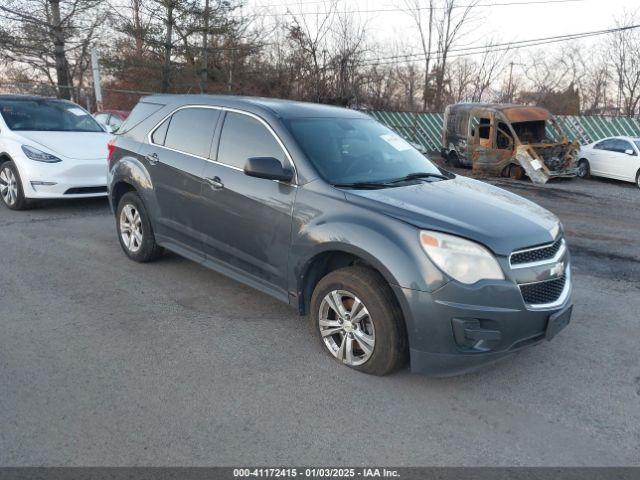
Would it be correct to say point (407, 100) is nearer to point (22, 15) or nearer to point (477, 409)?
point (22, 15)

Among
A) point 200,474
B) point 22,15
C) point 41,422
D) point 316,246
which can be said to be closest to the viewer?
point 200,474

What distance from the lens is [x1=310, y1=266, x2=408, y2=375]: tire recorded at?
334 cm

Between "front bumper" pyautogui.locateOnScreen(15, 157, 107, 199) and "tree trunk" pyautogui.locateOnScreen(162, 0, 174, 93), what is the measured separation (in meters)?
19.2

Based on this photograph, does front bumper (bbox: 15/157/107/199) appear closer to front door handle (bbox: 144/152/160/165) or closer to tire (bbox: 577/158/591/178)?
front door handle (bbox: 144/152/160/165)

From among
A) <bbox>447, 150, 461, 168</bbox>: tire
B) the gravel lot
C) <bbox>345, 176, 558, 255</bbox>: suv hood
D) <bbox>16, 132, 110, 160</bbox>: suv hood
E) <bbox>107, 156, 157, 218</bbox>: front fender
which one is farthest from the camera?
<bbox>447, 150, 461, 168</bbox>: tire

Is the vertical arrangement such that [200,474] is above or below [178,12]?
below

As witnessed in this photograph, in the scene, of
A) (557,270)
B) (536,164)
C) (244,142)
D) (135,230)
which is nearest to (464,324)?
(557,270)

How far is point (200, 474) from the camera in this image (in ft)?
8.53

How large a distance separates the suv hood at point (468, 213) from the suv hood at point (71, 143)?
579 cm

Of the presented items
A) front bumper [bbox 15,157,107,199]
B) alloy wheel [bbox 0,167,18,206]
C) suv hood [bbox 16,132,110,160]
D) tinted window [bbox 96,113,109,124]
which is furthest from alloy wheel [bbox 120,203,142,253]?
tinted window [bbox 96,113,109,124]

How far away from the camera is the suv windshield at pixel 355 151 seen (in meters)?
4.02

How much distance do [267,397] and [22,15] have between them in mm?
23201

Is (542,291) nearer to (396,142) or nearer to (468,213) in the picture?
(468,213)

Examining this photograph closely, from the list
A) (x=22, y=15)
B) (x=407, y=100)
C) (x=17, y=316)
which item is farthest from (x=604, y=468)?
(x=407, y=100)
